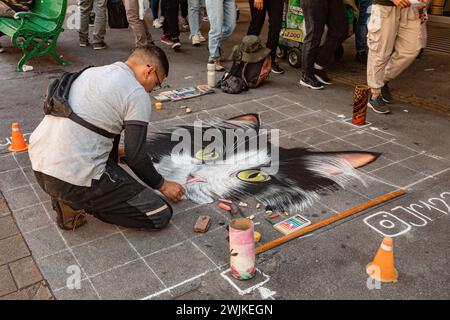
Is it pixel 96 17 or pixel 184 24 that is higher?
pixel 96 17

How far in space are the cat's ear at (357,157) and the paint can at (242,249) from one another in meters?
1.49

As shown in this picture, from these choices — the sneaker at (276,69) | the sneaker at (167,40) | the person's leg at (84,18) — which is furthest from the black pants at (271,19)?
the person's leg at (84,18)

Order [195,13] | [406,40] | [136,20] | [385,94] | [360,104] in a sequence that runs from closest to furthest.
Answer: [360,104] < [406,40] < [385,94] < [136,20] < [195,13]

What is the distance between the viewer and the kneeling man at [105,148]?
2646 mm

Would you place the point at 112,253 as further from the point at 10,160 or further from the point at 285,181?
the point at 10,160

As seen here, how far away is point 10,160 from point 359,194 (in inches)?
110

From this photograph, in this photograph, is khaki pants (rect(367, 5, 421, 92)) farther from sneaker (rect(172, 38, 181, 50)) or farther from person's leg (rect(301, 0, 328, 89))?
sneaker (rect(172, 38, 181, 50))

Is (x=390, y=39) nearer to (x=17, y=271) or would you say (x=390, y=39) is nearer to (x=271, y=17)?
(x=271, y=17)

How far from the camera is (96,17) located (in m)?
7.65

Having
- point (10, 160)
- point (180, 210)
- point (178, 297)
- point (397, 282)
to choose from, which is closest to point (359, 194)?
point (397, 282)

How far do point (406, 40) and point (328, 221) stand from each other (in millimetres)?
2511

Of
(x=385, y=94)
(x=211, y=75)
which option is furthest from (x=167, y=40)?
(x=385, y=94)

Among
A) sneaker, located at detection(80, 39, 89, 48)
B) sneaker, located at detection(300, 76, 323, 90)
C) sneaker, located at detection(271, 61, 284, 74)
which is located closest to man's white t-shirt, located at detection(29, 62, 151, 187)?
sneaker, located at detection(300, 76, 323, 90)

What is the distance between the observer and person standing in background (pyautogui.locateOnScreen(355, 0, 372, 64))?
21.7ft
